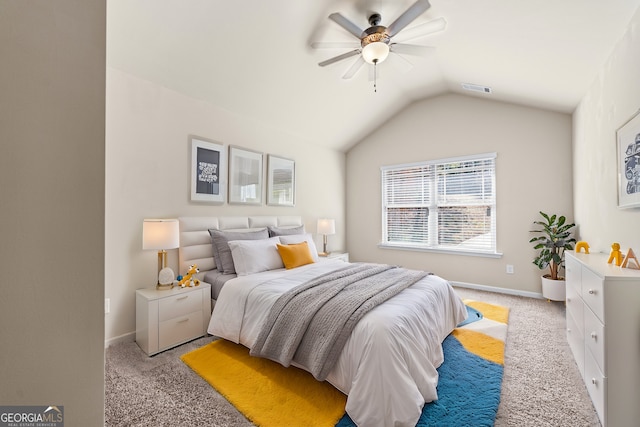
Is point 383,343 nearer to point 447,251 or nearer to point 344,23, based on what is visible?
point 344,23

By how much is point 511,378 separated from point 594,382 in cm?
47

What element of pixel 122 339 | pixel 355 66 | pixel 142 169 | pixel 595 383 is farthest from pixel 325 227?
pixel 595 383

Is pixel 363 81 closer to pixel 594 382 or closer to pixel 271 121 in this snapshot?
pixel 271 121

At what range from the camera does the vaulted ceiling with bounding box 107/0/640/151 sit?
7.10 feet

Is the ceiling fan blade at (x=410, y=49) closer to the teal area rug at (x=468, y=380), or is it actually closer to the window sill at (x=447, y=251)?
the teal area rug at (x=468, y=380)

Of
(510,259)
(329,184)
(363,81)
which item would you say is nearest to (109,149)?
(363,81)

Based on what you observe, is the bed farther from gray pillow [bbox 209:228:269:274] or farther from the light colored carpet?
the light colored carpet

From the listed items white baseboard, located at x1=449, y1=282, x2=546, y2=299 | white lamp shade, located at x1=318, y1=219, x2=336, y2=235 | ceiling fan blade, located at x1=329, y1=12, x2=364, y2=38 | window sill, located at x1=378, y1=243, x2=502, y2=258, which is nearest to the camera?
ceiling fan blade, located at x1=329, y1=12, x2=364, y2=38

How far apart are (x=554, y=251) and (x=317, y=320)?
349cm

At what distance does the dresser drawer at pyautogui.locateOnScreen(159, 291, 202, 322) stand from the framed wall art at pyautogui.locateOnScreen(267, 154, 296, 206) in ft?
5.79

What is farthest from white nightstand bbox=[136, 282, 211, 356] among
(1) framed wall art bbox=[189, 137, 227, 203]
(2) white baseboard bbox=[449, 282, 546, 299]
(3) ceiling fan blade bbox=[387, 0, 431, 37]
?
(2) white baseboard bbox=[449, 282, 546, 299]

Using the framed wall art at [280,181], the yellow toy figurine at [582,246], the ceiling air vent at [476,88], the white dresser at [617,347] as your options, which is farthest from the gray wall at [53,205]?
the ceiling air vent at [476,88]

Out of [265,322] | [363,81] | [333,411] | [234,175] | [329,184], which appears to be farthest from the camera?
[329,184]

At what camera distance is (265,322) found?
212 centimetres
